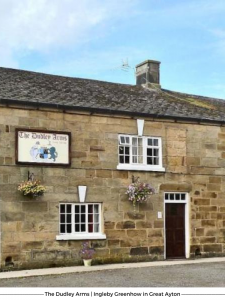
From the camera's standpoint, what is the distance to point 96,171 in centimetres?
1912

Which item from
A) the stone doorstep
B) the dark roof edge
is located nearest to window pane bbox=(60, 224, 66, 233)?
the stone doorstep

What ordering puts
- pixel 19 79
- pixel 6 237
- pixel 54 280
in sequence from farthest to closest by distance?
pixel 19 79
pixel 6 237
pixel 54 280

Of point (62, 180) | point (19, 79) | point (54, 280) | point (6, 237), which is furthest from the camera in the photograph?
point (19, 79)

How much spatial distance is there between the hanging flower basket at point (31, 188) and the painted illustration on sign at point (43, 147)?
68cm

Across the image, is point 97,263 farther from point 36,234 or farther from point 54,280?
point 54,280

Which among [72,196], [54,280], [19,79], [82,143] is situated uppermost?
[19,79]

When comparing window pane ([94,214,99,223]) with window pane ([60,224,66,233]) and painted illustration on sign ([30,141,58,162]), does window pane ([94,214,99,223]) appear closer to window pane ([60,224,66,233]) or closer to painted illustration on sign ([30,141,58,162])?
window pane ([60,224,66,233])

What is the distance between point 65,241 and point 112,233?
5.51ft

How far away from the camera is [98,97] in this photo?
20797 mm

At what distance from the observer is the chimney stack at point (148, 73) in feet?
82.2

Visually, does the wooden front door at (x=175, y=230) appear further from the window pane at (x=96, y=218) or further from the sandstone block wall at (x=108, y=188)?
the window pane at (x=96, y=218)

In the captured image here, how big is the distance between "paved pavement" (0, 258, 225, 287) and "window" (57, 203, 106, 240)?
1.16 m

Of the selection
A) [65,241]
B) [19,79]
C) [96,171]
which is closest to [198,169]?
[96,171]

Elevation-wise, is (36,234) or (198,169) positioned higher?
(198,169)
